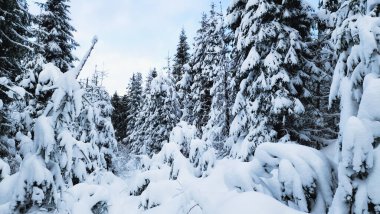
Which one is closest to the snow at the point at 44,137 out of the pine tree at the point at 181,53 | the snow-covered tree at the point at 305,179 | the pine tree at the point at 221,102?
the snow-covered tree at the point at 305,179

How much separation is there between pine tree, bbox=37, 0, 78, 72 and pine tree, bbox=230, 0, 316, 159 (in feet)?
43.4

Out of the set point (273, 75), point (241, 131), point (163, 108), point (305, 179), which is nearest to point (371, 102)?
point (305, 179)

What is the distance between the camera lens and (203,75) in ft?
83.7

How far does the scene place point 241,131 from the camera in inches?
587

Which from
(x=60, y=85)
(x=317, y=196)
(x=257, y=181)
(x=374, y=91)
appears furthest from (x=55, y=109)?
(x=374, y=91)

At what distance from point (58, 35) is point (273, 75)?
1597cm

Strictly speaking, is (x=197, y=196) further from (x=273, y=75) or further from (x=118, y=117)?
(x=118, y=117)

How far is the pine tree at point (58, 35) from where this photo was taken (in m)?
22.0

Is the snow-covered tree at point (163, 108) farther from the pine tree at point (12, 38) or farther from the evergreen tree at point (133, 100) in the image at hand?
the evergreen tree at point (133, 100)

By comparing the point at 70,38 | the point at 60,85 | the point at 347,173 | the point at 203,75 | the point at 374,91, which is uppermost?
the point at 70,38

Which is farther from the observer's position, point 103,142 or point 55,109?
point 103,142

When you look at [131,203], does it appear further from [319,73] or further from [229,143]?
[319,73]

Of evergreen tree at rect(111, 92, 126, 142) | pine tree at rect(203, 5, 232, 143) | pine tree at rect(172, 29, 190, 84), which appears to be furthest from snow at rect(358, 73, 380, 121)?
evergreen tree at rect(111, 92, 126, 142)

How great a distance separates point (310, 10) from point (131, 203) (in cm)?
1094
